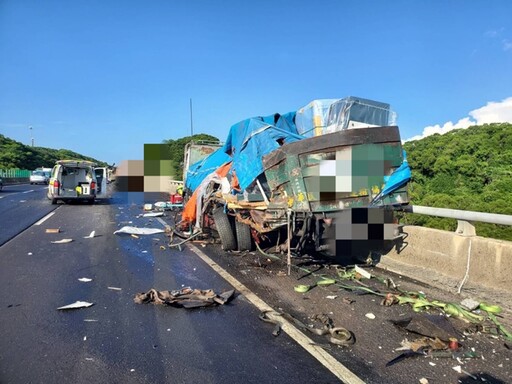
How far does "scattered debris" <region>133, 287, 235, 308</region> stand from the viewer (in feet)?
16.2

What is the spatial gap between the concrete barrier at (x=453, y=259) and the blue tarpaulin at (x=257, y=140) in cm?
258

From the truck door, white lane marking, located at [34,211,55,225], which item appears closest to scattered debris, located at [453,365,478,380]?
white lane marking, located at [34,211,55,225]

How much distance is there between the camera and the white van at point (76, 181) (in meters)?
19.4

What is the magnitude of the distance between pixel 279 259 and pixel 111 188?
762 inches

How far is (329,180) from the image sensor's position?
5.88 meters

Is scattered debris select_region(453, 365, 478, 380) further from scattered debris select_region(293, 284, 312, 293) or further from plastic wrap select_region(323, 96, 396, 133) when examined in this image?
plastic wrap select_region(323, 96, 396, 133)

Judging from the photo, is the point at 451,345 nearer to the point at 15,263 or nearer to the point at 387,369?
the point at 387,369

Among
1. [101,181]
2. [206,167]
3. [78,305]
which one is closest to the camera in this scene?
[78,305]

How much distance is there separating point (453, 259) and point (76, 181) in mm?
19874

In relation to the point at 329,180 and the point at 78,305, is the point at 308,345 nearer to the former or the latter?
the point at 329,180

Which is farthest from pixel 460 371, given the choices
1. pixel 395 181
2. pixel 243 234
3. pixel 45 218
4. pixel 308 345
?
pixel 45 218

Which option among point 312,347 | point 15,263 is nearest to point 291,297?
point 312,347

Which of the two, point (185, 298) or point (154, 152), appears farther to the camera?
point (154, 152)

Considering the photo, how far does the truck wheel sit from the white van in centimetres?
1369
